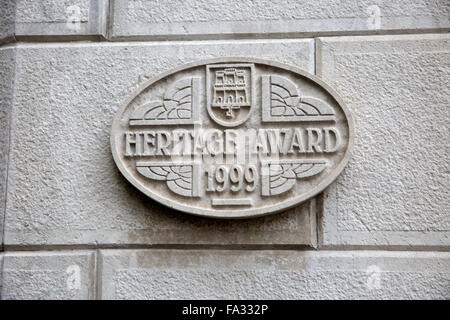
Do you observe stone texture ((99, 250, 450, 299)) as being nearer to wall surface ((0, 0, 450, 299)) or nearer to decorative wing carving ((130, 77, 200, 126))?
wall surface ((0, 0, 450, 299))

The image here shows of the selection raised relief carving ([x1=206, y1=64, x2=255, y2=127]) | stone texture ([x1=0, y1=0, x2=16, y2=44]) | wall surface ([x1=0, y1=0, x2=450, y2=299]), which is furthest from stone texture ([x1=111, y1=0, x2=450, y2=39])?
stone texture ([x1=0, y1=0, x2=16, y2=44])

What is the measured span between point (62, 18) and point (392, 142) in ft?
5.68

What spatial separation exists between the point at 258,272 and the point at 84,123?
110 cm

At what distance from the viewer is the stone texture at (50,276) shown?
2.61 metres

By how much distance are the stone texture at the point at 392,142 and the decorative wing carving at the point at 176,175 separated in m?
0.61

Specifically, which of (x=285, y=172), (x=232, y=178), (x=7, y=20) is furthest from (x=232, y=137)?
(x=7, y=20)

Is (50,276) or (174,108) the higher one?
(174,108)

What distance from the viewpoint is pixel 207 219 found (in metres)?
2.62

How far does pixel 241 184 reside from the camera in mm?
2588

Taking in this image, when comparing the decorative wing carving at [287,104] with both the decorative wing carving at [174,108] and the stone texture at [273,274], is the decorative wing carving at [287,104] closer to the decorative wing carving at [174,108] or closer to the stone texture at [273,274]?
the decorative wing carving at [174,108]

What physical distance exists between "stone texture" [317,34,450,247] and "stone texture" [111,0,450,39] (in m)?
0.08

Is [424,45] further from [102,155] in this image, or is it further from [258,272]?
[102,155]

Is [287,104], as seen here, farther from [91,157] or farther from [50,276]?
[50,276]
